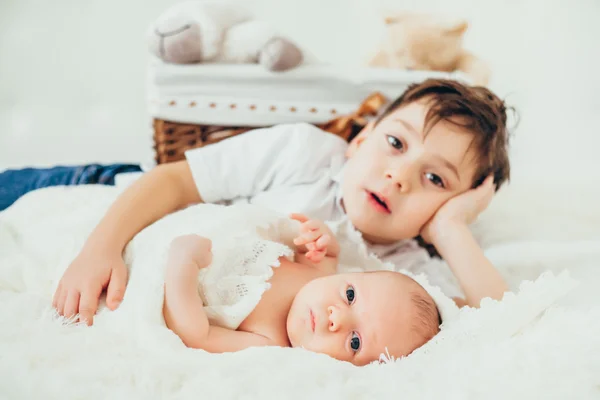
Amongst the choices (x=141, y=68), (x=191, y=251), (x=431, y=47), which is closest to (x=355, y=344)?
(x=191, y=251)

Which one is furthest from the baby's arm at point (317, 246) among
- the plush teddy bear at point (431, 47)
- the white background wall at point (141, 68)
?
the white background wall at point (141, 68)

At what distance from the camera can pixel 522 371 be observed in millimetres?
580

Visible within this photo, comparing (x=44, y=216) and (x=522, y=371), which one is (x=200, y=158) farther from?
(x=522, y=371)

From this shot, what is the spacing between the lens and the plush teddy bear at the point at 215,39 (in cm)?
120

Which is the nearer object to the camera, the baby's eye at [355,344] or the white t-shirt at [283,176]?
the baby's eye at [355,344]

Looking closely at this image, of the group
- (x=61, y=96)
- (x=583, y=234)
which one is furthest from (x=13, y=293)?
(x=61, y=96)

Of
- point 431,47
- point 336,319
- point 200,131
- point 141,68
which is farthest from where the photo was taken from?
point 141,68

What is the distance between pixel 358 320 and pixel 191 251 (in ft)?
0.78

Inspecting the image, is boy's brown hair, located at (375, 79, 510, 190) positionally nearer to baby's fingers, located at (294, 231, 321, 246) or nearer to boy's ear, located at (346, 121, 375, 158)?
boy's ear, located at (346, 121, 375, 158)

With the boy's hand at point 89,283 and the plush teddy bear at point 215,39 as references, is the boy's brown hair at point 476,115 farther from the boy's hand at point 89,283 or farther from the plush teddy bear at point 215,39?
the boy's hand at point 89,283

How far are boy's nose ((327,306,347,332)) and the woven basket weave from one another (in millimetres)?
661

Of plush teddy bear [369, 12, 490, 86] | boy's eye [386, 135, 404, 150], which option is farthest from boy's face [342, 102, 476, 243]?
plush teddy bear [369, 12, 490, 86]

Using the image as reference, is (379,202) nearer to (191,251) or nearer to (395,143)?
(395,143)

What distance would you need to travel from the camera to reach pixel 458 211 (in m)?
1.03
